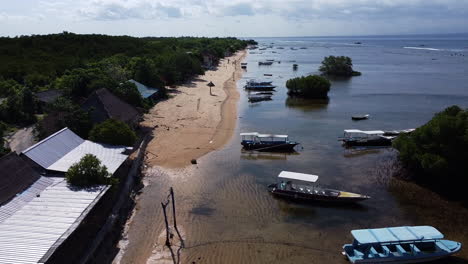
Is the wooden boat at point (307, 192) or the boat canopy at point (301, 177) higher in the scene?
the boat canopy at point (301, 177)

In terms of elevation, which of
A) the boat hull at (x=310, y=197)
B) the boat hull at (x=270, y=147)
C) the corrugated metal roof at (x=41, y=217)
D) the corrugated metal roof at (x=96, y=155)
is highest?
the corrugated metal roof at (x=96, y=155)

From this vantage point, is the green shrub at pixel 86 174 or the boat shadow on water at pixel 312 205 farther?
the boat shadow on water at pixel 312 205

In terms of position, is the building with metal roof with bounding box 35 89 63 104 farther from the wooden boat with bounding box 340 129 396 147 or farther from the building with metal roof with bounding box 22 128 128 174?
the wooden boat with bounding box 340 129 396 147

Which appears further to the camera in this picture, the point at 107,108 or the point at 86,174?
the point at 107,108

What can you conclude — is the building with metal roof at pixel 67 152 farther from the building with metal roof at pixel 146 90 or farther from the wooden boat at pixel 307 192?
the building with metal roof at pixel 146 90

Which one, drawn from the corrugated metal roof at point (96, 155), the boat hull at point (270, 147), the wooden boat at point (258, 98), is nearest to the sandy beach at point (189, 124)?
the wooden boat at point (258, 98)

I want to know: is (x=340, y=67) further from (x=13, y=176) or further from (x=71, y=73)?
(x=13, y=176)

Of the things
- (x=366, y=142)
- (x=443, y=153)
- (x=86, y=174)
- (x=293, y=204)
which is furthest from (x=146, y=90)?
(x=443, y=153)

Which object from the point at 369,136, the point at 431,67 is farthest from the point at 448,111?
the point at 431,67
